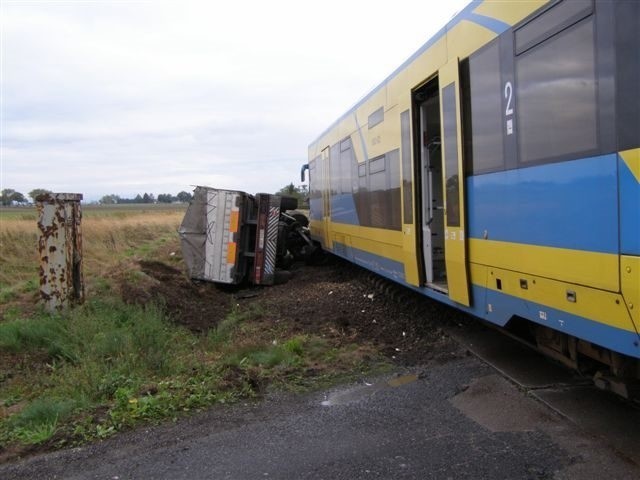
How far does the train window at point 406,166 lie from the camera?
7059 millimetres

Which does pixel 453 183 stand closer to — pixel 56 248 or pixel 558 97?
pixel 558 97

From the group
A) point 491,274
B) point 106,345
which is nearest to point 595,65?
point 491,274

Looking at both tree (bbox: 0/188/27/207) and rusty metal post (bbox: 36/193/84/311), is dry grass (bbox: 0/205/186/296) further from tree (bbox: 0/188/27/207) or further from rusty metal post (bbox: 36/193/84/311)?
tree (bbox: 0/188/27/207)

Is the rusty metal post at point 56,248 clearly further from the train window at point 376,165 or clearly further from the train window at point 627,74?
the train window at point 627,74

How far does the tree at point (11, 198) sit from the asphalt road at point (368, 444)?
8572cm

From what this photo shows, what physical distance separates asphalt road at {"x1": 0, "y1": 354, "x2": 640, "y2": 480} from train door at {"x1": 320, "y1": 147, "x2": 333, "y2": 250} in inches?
331

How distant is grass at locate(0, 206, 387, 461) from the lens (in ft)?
16.4

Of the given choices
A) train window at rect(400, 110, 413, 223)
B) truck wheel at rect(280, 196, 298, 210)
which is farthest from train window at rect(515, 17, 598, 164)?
truck wheel at rect(280, 196, 298, 210)

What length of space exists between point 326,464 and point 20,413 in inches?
117

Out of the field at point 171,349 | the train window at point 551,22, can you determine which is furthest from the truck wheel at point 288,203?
the train window at point 551,22

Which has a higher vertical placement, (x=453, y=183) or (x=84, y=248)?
(x=453, y=183)

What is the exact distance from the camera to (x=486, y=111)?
4930 mm

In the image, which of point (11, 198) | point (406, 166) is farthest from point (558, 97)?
point (11, 198)

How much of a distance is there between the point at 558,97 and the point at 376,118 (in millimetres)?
4814
